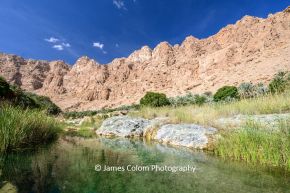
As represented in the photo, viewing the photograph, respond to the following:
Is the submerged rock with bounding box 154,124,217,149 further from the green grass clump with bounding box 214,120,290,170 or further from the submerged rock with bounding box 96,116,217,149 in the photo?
the green grass clump with bounding box 214,120,290,170

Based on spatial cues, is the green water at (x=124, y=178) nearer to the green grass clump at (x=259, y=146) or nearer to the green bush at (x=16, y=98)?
the green grass clump at (x=259, y=146)

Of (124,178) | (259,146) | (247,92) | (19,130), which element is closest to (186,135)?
(259,146)

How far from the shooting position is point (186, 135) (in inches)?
371

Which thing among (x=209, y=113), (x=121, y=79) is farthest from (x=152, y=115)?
(x=121, y=79)

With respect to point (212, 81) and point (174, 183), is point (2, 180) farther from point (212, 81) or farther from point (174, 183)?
point (212, 81)

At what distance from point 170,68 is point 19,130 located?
86.5 metres

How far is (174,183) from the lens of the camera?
4.09m

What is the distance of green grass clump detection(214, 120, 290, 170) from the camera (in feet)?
16.3

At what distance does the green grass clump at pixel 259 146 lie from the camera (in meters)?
4.95

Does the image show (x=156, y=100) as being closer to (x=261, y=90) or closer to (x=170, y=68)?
(x=261, y=90)

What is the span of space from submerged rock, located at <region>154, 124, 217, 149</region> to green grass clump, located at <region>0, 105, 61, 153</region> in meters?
4.84

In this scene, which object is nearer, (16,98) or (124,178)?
(124,178)

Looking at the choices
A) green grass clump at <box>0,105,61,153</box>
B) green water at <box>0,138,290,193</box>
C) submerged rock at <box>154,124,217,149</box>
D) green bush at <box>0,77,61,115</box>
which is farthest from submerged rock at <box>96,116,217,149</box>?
green grass clump at <box>0,105,61,153</box>

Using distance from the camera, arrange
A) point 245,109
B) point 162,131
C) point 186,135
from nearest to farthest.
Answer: point 186,135, point 245,109, point 162,131
